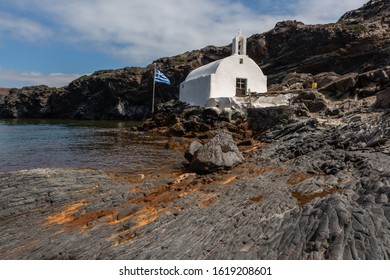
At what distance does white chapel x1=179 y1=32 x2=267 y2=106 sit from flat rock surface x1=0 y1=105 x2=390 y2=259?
697 inches

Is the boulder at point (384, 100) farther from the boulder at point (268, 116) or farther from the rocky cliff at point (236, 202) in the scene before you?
the boulder at point (268, 116)

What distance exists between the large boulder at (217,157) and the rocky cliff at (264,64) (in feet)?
73.9

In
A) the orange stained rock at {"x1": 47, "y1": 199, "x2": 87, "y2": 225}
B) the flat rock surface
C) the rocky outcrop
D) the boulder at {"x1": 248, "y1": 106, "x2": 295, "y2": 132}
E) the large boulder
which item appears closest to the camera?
the flat rock surface

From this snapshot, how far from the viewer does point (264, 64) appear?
6281 centimetres

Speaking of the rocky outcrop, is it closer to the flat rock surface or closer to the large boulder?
the large boulder

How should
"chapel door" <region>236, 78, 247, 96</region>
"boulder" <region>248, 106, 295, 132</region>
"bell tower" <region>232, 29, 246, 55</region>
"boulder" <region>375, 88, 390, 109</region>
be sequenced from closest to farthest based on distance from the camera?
"boulder" <region>375, 88, 390, 109</region>
"boulder" <region>248, 106, 295, 132</region>
"chapel door" <region>236, 78, 247, 96</region>
"bell tower" <region>232, 29, 246, 55</region>

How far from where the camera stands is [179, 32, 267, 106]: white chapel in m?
30.3

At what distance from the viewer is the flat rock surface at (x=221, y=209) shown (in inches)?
243

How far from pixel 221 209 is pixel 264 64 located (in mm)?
59446

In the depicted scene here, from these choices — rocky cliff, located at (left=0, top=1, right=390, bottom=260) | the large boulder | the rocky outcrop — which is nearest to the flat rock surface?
rocky cliff, located at (left=0, top=1, right=390, bottom=260)

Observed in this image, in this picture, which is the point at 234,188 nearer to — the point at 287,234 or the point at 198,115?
the point at 287,234

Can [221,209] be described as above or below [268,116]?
below

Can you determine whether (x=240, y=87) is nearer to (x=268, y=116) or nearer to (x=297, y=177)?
(x=268, y=116)

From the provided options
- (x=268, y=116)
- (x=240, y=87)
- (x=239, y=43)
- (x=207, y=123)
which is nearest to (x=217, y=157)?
(x=268, y=116)
